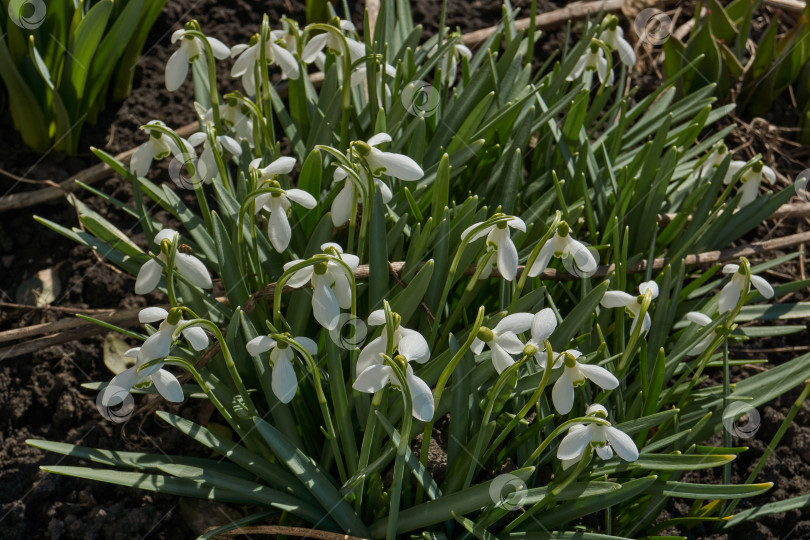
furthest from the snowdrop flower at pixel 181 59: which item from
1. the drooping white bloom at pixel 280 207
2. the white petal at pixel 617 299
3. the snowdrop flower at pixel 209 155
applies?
the white petal at pixel 617 299

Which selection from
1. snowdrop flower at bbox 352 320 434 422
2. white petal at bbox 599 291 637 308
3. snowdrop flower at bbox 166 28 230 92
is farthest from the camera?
snowdrop flower at bbox 166 28 230 92

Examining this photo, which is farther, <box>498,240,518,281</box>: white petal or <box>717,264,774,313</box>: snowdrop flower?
<box>717,264,774,313</box>: snowdrop flower

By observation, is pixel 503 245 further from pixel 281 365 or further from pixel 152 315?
pixel 152 315

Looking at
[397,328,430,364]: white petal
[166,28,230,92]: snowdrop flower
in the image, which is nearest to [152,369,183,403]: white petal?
[397,328,430,364]: white petal

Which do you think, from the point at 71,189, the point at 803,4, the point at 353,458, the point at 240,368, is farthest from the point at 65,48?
the point at 803,4

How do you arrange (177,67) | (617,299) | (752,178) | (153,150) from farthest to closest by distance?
(752,178) → (177,67) → (153,150) → (617,299)

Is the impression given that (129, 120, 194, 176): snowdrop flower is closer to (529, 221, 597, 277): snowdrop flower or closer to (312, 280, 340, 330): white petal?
(312, 280, 340, 330): white petal

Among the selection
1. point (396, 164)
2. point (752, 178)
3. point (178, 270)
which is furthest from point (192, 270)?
point (752, 178)

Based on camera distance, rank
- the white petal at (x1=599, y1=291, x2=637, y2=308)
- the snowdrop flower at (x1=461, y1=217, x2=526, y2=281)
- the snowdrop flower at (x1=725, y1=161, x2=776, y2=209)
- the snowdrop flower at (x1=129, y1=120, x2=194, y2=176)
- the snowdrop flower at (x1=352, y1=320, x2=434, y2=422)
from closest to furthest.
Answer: the snowdrop flower at (x1=352, y1=320, x2=434, y2=422)
the snowdrop flower at (x1=461, y1=217, x2=526, y2=281)
the white petal at (x1=599, y1=291, x2=637, y2=308)
the snowdrop flower at (x1=129, y1=120, x2=194, y2=176)
the snowdrop flower at (x1=725, y1=161, x2=776, y2=209)
